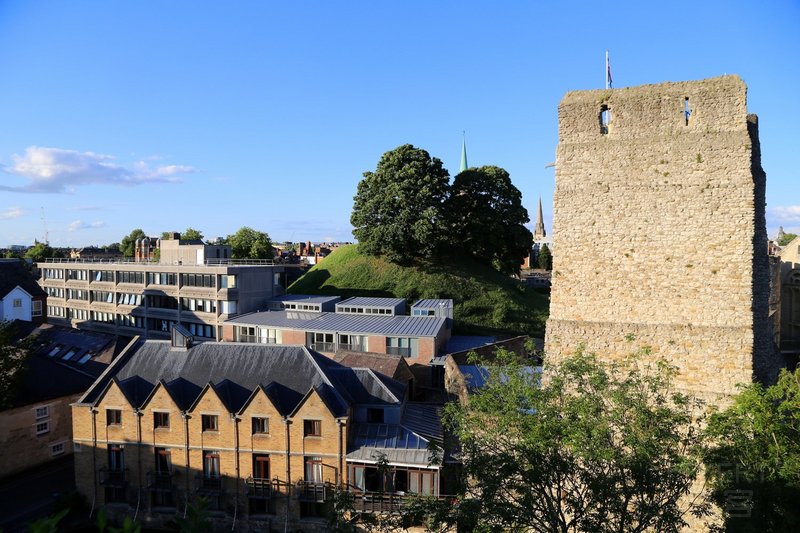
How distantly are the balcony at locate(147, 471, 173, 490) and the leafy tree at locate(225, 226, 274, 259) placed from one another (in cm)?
5969

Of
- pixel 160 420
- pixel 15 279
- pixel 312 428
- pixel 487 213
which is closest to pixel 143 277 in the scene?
pixel 15 279

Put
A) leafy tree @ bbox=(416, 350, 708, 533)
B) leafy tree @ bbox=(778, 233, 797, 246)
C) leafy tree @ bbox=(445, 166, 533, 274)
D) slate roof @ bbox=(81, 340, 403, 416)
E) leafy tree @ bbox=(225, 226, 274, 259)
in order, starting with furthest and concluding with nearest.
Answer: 1. leafy tree @ bbox=(778, 233, 797, 246)
2. leafy tree @ bbox=(225, 226, 274, 259)
3. leafy tree @ bbox=(445, 166, 533, 274)
4. slate roof @ bbox=(81, 340, 403, 416)
5. leafy tree @ bbox=(416, 350, 708, 533)

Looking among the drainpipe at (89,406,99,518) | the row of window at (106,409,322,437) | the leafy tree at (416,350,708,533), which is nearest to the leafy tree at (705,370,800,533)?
the leafy tree at (416,350,708,533)

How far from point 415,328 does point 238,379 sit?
16145 mm

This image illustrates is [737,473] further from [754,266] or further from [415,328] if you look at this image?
[415,328]

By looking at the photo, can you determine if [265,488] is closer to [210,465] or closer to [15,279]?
[210,465]

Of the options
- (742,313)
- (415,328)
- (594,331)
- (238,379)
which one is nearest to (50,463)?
(238,379)

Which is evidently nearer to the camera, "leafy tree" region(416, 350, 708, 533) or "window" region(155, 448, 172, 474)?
"leafy tree" region(416, 350, 708, 533)

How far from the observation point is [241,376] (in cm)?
2675

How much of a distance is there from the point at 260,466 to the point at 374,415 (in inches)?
248

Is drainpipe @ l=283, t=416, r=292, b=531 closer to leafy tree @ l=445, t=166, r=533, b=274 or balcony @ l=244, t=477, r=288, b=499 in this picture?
balcony @ l=244, t=477, r=288, b=499

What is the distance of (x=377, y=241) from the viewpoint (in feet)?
183

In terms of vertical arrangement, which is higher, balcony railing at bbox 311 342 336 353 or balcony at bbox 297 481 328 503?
balcony railing at bbox 311 342 336 353

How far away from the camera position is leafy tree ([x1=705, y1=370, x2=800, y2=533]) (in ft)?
37.0
